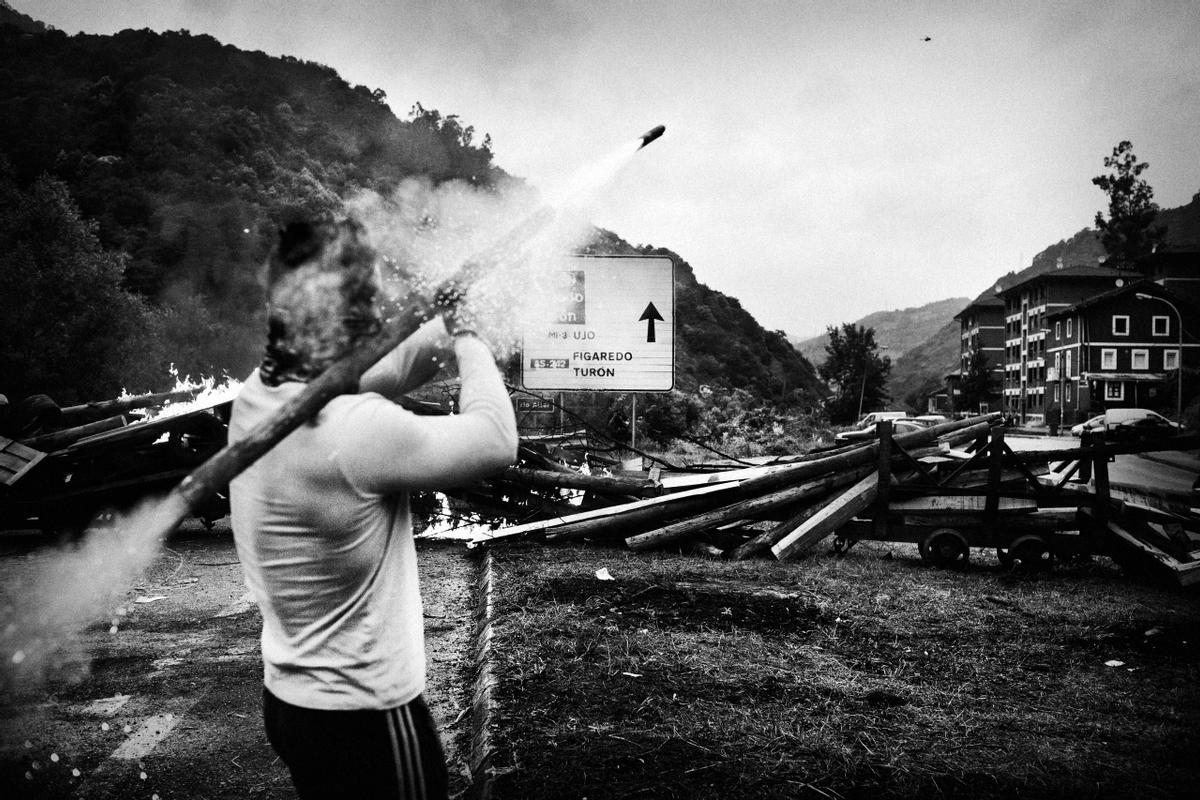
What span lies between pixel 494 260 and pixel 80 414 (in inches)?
452

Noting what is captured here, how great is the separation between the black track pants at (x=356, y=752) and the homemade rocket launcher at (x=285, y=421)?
0.57 metres

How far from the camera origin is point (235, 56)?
254ft

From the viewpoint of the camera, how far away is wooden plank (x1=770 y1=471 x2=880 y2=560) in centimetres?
864

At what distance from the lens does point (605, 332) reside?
12.8m

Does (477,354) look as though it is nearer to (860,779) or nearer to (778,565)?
(860,779)

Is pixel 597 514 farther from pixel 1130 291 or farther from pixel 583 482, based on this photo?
pixel 1130 291

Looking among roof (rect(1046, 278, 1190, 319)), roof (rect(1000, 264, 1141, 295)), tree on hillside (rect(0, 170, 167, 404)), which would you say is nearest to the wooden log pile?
tree on hillside (rect(0, 170, 167, 404))

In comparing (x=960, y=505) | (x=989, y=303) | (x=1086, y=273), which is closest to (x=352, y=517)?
(x=960, y=505)

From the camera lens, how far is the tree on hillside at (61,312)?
32281 millimetres

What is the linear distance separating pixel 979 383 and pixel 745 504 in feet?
301

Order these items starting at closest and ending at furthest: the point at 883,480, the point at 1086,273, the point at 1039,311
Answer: the point at 883,480
the point at 1086,273
the point at 1039,311

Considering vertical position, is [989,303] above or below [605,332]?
above

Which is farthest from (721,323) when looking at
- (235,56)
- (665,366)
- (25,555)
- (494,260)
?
(494,260)

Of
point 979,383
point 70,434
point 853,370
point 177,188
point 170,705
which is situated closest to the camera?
point 170,705
